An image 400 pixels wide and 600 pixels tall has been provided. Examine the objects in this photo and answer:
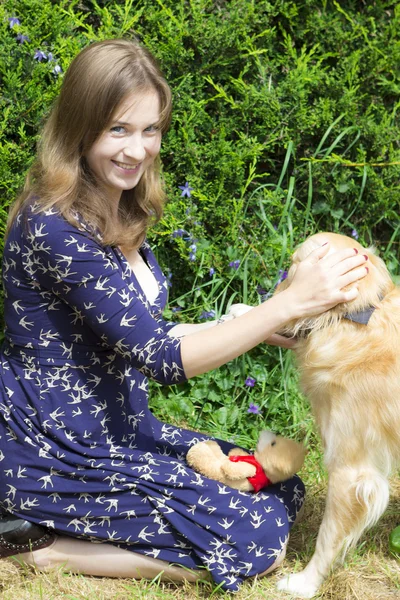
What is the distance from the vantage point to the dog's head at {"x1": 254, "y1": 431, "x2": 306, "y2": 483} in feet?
9.29

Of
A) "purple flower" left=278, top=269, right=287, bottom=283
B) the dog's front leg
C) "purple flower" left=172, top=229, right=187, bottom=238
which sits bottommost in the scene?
the dog's front leg

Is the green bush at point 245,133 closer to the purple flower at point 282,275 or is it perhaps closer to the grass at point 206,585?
the purple flower at point 282,275

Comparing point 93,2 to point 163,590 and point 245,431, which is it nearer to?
point 245,431

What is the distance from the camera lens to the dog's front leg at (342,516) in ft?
8.50

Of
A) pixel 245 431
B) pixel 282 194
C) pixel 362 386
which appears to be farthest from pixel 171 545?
pixel 282 194

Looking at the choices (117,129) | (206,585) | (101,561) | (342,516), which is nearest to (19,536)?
(101,561)

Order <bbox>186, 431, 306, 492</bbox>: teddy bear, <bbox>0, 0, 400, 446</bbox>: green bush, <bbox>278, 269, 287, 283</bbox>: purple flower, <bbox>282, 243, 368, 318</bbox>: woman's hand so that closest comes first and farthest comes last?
<bbox>282, 243, 368, 318</bbox>: woman's hand < <bbox>186, 431, 306, 492</bbox>: teddy bear < <bbox>0, 0, 400, 446</bbox>: green bush < <bbox>278, 269, 287, 283</bbox>: purple flower

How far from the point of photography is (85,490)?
2.62m

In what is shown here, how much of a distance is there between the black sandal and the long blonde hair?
3.54 ft

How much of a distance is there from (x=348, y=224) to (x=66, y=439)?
235cm

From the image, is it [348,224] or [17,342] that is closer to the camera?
[17,342]

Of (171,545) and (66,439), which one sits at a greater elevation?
(66,439)

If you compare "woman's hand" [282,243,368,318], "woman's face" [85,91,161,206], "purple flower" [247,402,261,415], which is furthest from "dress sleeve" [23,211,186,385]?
"purple flower" [247,402,261,415]

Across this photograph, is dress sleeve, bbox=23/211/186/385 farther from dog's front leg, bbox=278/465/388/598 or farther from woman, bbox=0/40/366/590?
dog's front leg, bbox=278/465/388/598
